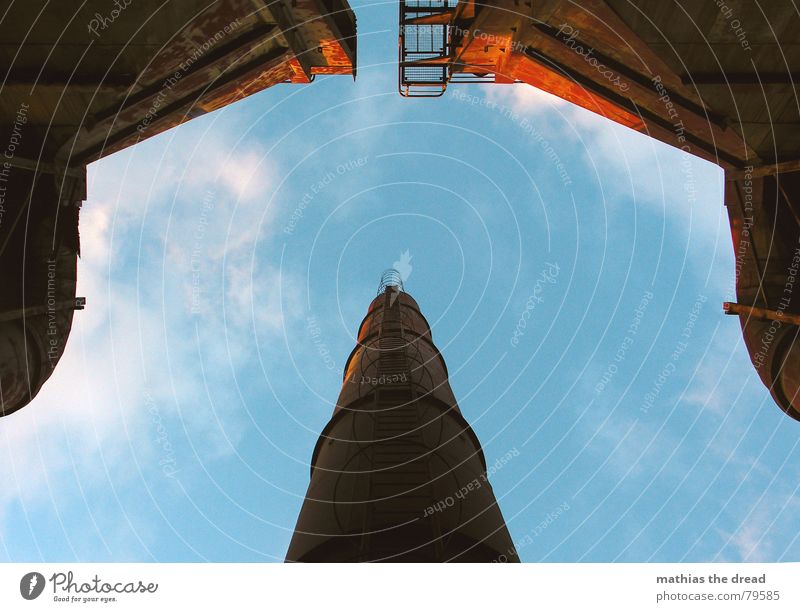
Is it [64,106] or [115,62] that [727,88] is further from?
[64,106]

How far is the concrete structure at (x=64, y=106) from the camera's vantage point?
25.2 ft

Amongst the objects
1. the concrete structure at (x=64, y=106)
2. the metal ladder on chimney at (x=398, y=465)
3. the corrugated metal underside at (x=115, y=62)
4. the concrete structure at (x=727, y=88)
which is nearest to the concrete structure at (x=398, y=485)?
the metal ladder on chimney at (x=398, y=465)

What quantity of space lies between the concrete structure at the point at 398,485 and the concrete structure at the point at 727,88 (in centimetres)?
571

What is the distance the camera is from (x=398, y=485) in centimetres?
784

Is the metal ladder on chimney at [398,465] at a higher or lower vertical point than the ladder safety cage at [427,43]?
lower

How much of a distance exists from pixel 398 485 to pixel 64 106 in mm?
8517

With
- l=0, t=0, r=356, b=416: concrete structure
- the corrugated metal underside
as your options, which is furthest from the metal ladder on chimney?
the corrugated metal underside

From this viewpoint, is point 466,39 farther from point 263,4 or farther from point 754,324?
point 754,324

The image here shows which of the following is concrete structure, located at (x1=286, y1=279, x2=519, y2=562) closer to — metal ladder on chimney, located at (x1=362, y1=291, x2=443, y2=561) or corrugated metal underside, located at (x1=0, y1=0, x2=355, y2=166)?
metal ladder on chimney, located at (x1=362, y1=291, x2=443, y2=561)

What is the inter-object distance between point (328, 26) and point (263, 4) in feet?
6.76

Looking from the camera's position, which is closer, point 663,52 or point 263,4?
point 663,52

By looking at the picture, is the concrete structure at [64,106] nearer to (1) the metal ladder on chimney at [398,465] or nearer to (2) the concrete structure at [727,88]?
(2) the concrete structure at [727,88]

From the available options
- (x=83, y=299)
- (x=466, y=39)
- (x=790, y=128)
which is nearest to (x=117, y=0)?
(x=83, y=299)

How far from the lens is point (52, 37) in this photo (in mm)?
7762
